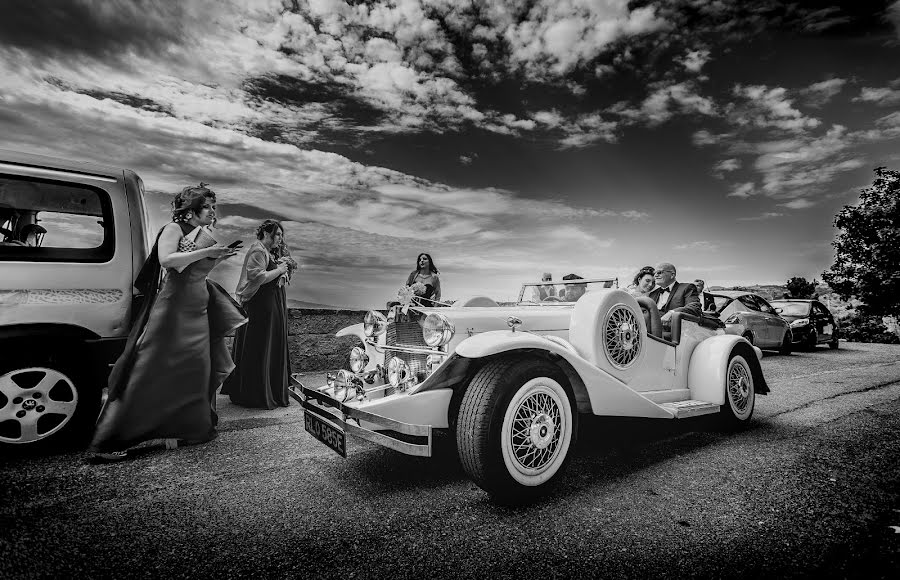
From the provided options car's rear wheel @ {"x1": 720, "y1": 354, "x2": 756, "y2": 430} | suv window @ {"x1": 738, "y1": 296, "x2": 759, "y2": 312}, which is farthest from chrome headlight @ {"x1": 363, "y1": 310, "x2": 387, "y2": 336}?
suv window @ {"x1": 738, "y1": 296, "x2": 759, "y2": 312}

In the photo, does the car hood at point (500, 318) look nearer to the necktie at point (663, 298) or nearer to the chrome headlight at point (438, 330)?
the chrome headlight at point (438, 330)

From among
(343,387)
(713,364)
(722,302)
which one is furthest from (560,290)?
(722,302)

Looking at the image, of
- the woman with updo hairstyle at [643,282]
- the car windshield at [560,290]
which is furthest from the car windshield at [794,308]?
the car windshield at [560,290]

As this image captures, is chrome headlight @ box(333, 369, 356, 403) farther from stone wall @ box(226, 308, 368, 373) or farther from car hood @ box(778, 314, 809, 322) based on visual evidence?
car hood @ box(778, 314, 809, 322)

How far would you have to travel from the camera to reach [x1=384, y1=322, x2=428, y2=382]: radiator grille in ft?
10.9

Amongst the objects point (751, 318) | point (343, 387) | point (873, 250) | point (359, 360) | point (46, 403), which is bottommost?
point (46, 403)

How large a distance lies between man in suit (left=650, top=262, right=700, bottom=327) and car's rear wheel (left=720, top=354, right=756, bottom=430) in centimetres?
71

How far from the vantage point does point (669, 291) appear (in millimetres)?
5012

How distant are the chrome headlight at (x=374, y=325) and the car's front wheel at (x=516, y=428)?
1.15 m

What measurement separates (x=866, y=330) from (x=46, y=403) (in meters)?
23.1

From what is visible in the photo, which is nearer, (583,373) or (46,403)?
(583,373)

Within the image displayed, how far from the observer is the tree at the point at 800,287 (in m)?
22.5

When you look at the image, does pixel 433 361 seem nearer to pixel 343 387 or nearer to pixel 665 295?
pixel 343 387

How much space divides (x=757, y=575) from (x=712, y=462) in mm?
1577
